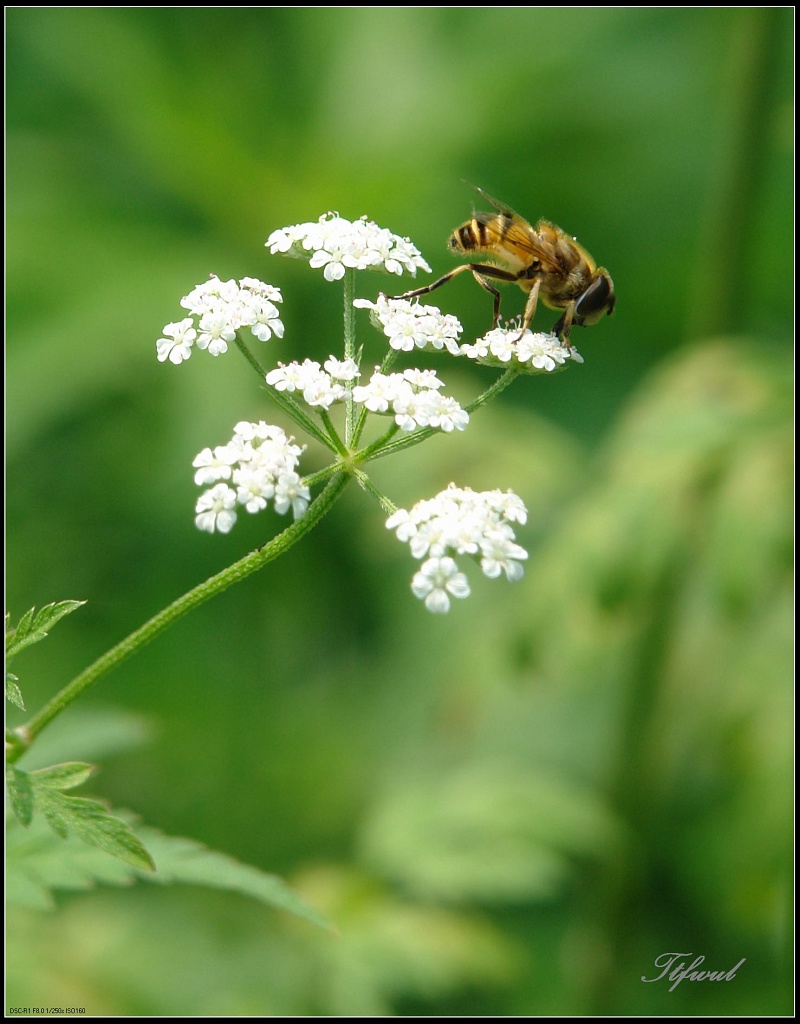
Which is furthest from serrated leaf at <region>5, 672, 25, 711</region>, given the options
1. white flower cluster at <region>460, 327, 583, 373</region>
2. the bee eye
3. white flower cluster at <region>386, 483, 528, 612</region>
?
the bee eye

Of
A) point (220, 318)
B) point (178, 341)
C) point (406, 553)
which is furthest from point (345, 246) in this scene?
point (406, 553)

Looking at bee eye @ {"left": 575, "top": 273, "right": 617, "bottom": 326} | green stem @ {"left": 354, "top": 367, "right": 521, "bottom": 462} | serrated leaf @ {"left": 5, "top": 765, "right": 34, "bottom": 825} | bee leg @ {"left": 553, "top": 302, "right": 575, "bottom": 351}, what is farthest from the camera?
bee eye @ {"left": 575, "top": 273, "right": 617, "bottom": 326}

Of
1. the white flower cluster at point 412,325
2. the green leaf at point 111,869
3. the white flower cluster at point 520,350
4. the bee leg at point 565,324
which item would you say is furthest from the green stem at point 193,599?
the bee leg at point 565,324

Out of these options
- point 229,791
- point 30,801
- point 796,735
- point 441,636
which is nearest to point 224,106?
point 441,636

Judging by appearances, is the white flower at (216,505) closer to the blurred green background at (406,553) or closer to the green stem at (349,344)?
the green stem at (349,344)

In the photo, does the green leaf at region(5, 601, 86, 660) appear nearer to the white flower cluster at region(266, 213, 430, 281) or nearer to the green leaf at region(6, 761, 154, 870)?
the green leaf at region(6, 761, 154, 870)

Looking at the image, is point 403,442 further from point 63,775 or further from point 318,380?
point 63,775
